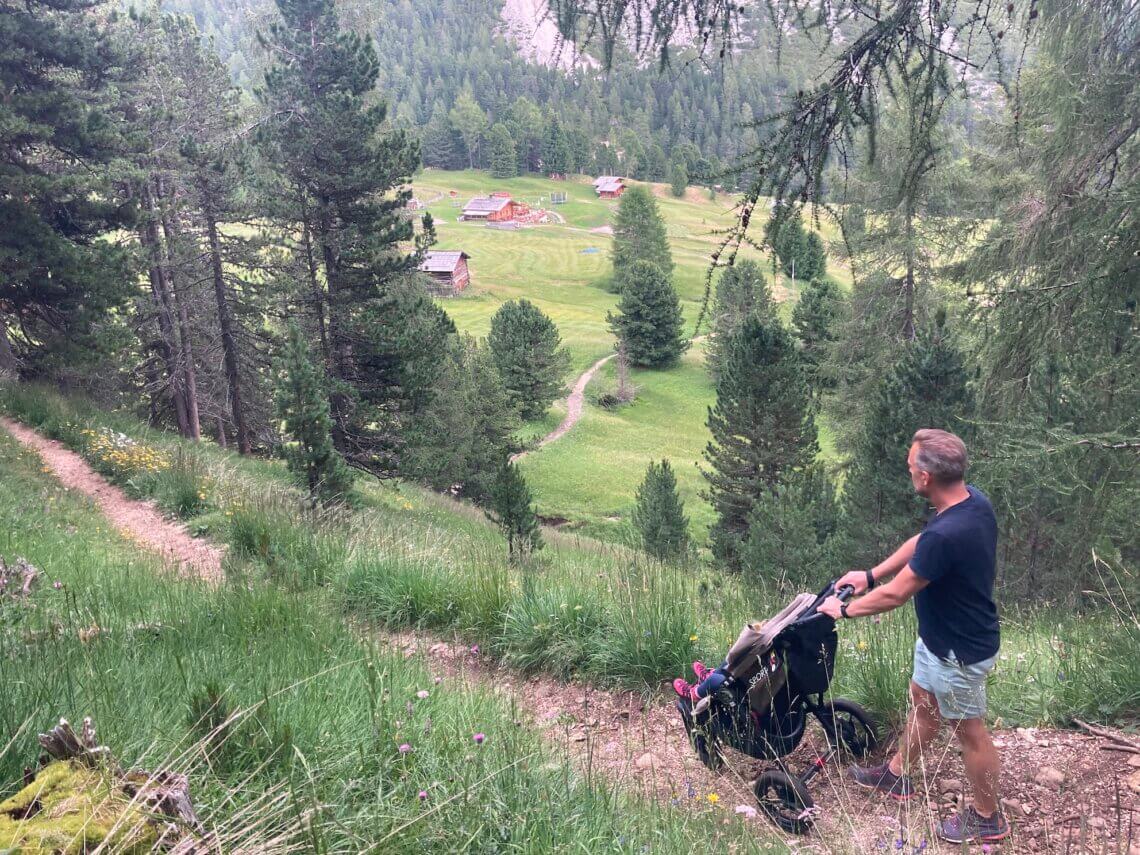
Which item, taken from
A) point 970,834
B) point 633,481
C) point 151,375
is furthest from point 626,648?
point 633,481

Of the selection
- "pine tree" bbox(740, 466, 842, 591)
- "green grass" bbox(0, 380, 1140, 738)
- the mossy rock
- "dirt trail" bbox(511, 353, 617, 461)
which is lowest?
"dirt trail" bbox(511, 353, 617, 461)

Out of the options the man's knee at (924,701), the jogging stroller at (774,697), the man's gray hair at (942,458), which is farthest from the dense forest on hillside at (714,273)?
the man's knee at (924,701)

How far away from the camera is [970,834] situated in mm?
3113

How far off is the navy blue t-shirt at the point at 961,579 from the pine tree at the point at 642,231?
7632 centimetres

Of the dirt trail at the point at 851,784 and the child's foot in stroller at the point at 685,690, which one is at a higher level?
the child's foot in stroller at the point at 685,690

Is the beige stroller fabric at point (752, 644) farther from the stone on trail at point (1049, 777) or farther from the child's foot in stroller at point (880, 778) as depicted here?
the stone on trail at point (1049, 777)

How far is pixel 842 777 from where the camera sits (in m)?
2.97

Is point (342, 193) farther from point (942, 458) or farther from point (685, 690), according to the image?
point (942, 458)

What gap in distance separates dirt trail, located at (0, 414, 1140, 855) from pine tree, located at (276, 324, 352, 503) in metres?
9.14

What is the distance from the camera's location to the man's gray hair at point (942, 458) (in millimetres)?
3422

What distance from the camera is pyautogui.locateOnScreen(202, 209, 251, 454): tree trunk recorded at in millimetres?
23094

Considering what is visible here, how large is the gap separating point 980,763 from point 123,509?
38.9 ft

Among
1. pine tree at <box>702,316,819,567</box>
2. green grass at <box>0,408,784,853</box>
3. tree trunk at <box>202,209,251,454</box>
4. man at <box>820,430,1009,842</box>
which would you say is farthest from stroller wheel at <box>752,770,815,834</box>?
tree trunk at <box>202,209,251,454</box>

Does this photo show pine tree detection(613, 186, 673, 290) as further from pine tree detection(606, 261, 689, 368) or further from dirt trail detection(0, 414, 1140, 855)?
dirt trail detection(0, 414, 1140, 855)
